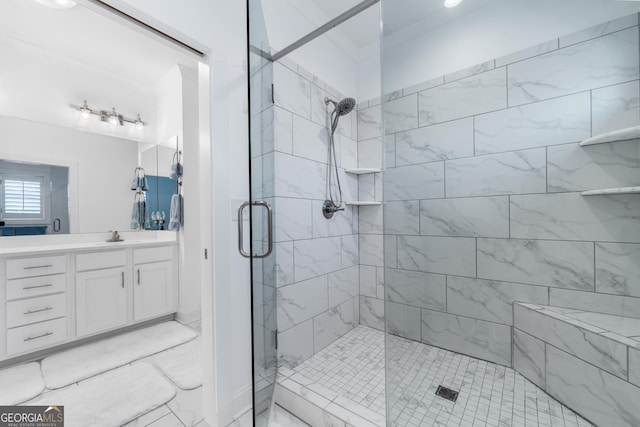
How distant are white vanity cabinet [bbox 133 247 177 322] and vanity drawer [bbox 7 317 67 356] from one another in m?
0.54

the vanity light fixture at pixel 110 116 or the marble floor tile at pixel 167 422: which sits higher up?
the vanity light fixture at pixel 110 116

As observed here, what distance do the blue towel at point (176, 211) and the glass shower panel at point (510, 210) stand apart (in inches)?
94.9

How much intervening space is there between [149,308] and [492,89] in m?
3.56

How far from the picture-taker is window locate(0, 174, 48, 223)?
2152 mm

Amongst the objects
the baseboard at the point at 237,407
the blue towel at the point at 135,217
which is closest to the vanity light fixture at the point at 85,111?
the blue towel at the point at 135,217

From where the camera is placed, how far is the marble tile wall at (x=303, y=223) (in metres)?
1.64

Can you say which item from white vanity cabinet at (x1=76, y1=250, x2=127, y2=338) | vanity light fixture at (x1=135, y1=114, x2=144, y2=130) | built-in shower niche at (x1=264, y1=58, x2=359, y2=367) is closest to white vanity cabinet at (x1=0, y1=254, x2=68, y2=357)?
white vanity cabinet at (x1=76, y1=250, x2=127, y2=338)

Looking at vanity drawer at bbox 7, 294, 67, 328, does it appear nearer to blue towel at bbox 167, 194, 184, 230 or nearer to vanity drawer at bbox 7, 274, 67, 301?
vanity drawer at bbox 7, 274, 67, 301

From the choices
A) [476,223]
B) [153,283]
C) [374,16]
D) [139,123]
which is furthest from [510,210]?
[139,123]

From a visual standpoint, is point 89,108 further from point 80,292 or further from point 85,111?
point 80,292

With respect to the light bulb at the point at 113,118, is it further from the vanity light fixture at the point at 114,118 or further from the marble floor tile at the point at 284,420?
the marble floor tile at the point at 284,420

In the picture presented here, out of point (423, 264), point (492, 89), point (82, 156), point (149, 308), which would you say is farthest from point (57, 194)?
point (492, 89)

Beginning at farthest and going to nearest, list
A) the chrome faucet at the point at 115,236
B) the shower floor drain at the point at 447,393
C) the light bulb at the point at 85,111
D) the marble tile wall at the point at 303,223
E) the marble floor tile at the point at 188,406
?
1. the chrome faucet at the point at 115,236
2. the light bulb at the point at 85,111
3. the marble tile wall at the point at 303,223
4. the marble floor tile at the point at 188,406
5. the shower floor drain at the point at 447,393

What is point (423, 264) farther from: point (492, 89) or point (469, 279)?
point (492, 89)
